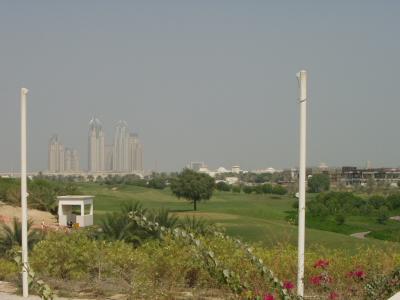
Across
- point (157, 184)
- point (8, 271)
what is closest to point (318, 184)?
point (157, 184)

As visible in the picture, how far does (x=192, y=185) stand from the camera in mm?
62156

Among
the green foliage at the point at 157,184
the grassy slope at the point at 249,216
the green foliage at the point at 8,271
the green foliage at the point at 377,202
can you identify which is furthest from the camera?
the green foliage at the point at 157,184

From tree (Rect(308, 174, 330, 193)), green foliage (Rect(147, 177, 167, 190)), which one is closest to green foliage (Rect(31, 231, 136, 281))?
green foliage (Rect(147, 177, 167, 190))

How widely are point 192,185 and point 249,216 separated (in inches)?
303

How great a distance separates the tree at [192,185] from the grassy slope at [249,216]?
5.03 ft

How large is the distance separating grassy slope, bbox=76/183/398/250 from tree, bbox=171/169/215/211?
153 centimetres

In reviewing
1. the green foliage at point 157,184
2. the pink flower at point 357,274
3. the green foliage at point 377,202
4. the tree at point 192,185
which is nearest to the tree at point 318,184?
the green foliage at point 157,184

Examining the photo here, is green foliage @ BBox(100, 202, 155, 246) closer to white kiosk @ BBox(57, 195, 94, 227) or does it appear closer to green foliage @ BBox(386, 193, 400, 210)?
white kiosk @ BBox(57, 195, 94, 227)

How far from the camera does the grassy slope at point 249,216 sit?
29.5m

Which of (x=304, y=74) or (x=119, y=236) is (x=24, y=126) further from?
(x=119, y=236)

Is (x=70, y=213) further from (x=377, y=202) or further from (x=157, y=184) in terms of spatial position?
(x=157, y=184)

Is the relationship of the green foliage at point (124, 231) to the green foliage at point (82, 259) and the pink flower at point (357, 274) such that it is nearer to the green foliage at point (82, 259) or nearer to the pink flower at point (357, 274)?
the green foliage at point (82, 259)

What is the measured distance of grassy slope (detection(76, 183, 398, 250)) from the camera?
2953 centimetres

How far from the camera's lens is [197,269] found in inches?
419
